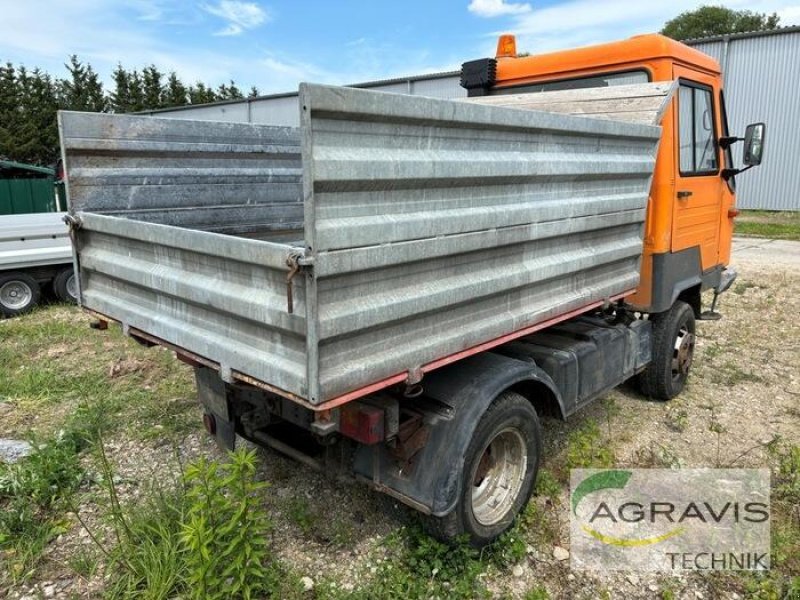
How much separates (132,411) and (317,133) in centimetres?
357

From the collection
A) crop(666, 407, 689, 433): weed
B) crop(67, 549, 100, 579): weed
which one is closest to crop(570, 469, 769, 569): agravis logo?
crop(666, 407, 689, 433): weed

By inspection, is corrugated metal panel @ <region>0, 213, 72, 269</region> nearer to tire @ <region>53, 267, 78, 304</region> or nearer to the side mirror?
tire @ <region>53, 267, 78, 304</region>

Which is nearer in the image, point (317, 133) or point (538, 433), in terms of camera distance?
point (317, 133)

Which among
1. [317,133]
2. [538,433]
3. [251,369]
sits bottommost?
[538,433]

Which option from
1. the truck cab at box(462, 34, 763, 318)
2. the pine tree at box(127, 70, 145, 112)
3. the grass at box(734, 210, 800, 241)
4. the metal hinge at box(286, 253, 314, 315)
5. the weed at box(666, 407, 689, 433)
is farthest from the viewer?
the pine tree at box(127, 70, 145, 112)

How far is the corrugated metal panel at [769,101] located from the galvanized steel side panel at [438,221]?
1620cm

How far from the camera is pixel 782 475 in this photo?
3668 millimetres

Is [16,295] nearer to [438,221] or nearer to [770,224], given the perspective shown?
[438,221]

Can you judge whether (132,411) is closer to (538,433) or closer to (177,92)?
(538,433)

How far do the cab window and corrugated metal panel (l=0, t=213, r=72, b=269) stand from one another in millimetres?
7240

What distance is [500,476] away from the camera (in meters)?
3.17

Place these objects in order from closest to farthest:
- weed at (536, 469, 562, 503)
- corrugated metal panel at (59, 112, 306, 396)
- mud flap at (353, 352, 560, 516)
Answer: corrugated metal panel at (59, 112, 306, 396), mud flap at (353, 352, 560, 516), weed at (536, 469, 562, 503)

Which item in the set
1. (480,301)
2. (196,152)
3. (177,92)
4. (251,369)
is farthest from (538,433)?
(177,92)

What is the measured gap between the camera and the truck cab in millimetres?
3971
